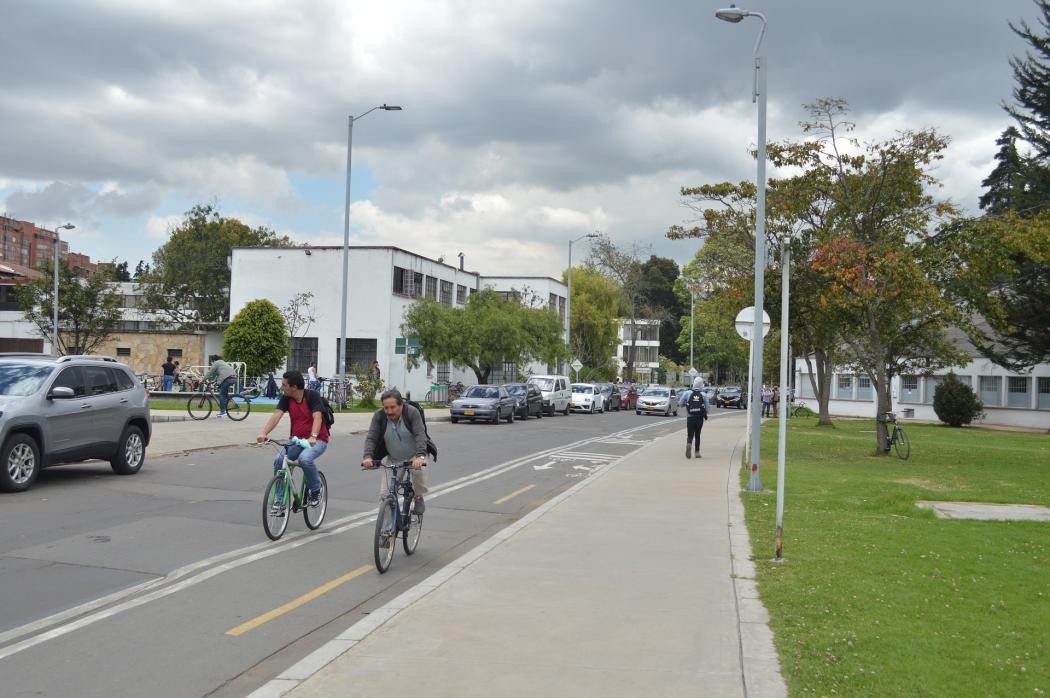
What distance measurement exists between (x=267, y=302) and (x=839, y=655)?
3993 centimetres

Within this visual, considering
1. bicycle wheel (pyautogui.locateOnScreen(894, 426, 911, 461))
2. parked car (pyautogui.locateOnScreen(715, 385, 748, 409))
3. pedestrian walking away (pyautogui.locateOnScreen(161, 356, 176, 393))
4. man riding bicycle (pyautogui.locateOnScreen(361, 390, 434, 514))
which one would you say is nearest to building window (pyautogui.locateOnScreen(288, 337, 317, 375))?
pedestrian walking away (pyautogui.locateOnScreen(161, 356, 176, 393))

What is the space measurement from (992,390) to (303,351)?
117 ft

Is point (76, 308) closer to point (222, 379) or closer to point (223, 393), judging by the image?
point (223, 393)

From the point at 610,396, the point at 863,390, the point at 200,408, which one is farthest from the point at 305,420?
the point at 863,390

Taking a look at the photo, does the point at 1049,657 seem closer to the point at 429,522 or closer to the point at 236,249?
the point at 429,522

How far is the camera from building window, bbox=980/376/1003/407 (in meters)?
49.8

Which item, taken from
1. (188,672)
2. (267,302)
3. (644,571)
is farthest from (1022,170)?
(188,672)

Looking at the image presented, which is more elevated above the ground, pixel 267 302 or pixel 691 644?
pixel 267 302

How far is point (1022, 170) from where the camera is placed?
36625 millimetres

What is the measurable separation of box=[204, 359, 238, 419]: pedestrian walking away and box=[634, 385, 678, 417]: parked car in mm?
26546

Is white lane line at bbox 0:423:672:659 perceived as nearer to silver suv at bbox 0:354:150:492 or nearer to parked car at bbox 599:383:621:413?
silver suv at bbox 0:354:150:492

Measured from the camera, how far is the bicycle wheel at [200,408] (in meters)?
27.7

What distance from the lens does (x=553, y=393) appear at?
4494 centimetres

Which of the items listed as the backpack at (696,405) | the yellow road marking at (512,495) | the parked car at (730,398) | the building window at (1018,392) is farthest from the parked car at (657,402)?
the yellow road marking at (512,495)
